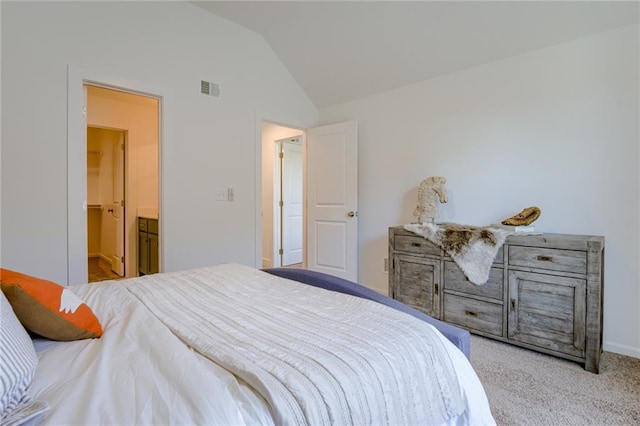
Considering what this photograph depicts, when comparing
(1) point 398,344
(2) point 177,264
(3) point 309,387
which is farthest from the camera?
(2) point 177,264

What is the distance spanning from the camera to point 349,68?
354 centimetres

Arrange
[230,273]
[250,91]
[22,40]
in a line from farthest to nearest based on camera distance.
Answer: [250,91] < [22,40] < [230,273]

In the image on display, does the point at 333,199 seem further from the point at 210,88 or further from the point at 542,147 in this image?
the point at 542,147

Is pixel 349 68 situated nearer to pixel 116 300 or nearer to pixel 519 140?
pixel 519 140

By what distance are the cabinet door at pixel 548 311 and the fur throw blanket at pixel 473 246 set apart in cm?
20

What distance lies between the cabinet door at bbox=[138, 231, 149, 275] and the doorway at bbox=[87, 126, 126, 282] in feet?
1.64

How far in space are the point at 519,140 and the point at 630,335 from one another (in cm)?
161

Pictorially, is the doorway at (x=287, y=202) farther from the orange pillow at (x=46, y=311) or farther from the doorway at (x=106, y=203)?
the orange pillow at (x=46, y=311)

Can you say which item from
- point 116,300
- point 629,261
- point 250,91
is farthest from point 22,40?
point 629,261

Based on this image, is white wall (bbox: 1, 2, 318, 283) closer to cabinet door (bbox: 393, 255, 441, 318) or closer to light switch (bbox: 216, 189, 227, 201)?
light switch (bbox: 216, 189, 227, 201)

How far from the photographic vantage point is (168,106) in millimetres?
2871

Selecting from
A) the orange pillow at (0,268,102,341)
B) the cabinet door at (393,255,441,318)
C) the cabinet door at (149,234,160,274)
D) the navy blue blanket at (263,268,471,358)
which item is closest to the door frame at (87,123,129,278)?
the cabinet door at (149,234,160,274)

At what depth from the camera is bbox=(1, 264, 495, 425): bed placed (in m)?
0.65

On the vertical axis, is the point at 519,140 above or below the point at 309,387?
above
